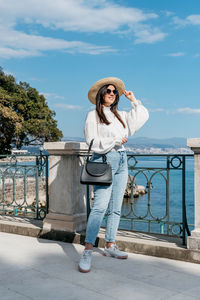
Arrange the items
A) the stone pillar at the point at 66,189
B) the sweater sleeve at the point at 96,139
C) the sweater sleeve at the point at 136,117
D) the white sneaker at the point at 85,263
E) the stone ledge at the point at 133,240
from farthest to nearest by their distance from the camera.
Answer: the stone pillar at the point at 66,189 < the stone ledge at the point at 133,240 < the sweater sleeve at the point at 136,117 < the sweater sleeve at the point at 96,139 < the white sneaker at the point at 85,263

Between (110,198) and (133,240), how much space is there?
2.40 feet

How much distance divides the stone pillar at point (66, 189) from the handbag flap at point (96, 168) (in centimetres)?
125

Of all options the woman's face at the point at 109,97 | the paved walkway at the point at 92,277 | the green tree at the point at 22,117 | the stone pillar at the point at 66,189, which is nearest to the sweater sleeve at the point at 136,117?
the woman's face at the point at 109,97

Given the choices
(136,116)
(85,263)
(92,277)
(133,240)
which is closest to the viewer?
(92,277)

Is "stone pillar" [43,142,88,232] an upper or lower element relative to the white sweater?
lower

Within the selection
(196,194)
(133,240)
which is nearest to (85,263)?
(133,240)

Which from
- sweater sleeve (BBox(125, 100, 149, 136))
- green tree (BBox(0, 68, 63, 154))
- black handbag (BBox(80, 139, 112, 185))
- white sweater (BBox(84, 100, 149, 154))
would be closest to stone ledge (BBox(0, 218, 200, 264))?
black handbag (BBox(80, 139, 112, 185))

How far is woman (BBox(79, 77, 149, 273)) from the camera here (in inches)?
139

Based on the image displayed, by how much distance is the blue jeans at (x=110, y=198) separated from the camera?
3.54m

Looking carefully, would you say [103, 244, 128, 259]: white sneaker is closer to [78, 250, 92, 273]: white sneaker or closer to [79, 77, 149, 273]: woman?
[79, 77, 149, 273]: woman

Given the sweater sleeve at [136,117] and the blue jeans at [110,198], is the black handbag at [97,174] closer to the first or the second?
the blue jeans at [110,198]

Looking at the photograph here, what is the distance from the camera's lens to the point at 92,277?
128 inches

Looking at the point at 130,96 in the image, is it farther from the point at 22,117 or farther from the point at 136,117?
the point at 22,117

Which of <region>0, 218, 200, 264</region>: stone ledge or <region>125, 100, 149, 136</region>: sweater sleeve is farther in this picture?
<region>0, 218, 200, 264</region>: stone ledge
